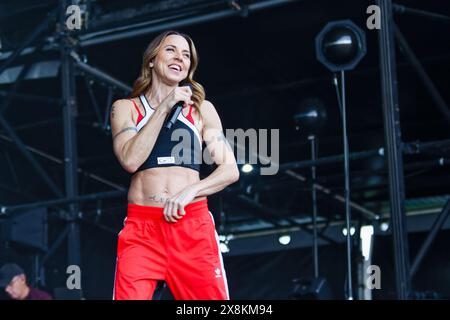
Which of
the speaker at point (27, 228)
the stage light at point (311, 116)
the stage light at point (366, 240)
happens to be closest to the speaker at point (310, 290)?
the stage light at point (311, 116)

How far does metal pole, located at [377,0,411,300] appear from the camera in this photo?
5715 mm

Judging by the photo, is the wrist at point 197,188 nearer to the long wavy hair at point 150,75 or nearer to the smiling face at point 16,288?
the long wavy hair at point 150,75

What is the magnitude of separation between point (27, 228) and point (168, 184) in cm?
456

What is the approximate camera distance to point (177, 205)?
346 cm

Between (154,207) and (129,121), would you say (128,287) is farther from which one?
→ (129,121)

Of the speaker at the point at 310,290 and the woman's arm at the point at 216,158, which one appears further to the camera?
the speaker at the point at 310,290

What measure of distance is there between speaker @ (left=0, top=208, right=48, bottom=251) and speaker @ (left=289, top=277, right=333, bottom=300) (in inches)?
96.3

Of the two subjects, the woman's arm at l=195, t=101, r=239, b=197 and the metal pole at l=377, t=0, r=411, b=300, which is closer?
the woman's arm at l=195, t=101, r=239, b=197

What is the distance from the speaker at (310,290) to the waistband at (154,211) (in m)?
3.55

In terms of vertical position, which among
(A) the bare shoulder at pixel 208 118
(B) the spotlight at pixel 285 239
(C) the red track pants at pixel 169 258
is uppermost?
(B) the spotlight at pixel 285 239

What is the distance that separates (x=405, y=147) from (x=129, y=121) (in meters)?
2.86

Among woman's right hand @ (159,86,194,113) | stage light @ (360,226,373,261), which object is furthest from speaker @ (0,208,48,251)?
stage light @ (360,226,373,261)

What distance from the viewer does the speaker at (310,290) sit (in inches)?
279

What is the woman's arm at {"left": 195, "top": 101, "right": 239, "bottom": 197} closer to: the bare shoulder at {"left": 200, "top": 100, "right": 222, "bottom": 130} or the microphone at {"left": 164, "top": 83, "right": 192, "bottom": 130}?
the bare shoulder at {"left": 200, "top": 100, "right": 222, "bottom": 130}
